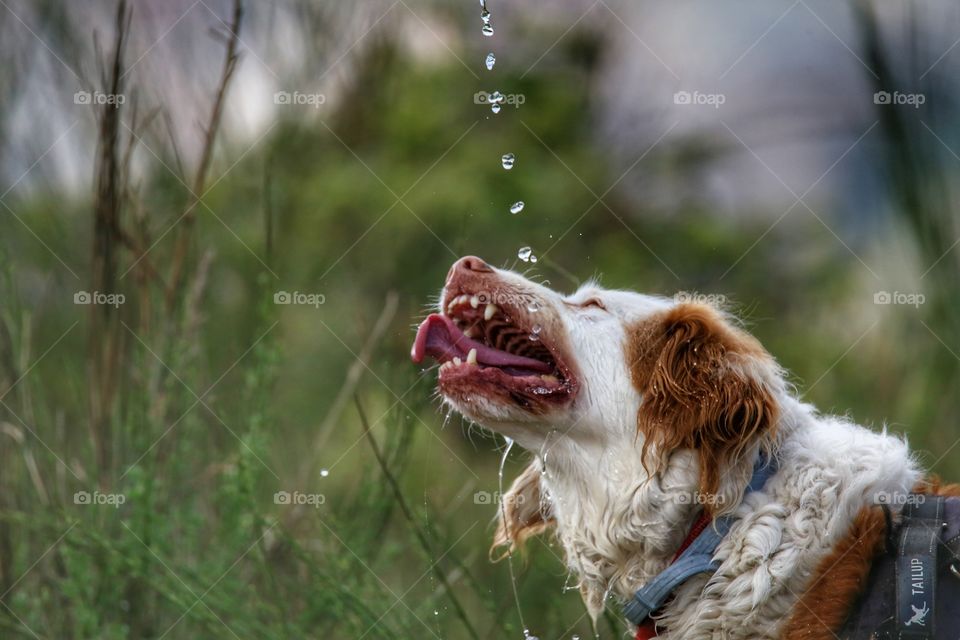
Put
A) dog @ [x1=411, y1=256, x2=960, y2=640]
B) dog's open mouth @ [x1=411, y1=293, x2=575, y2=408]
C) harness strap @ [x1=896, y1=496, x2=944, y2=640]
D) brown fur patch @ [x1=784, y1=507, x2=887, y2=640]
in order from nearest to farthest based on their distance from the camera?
harness strap @ [x1=896, y1=496, x2=944, y2=640] < brown fur patch @ [x1=784, y1=507, x2=887, y2=640] < dog @ [x1=411, y1=256, x2=960, y2=640] < dog's open mouth @ [x1=411, y1=293, x2=575, y2=408]

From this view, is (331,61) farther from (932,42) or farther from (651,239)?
(651,239)

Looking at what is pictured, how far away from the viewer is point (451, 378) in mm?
2883

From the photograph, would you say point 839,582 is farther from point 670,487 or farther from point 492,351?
point 492,351

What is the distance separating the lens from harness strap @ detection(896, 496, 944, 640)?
2408mm

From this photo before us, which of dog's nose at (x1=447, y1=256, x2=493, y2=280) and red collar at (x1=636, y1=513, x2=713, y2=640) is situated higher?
dog's nose at (x1=447, y1=256, x2=493, y2=280)

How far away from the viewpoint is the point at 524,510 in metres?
3.24

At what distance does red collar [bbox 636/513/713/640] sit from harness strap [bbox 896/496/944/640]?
448 millimetres

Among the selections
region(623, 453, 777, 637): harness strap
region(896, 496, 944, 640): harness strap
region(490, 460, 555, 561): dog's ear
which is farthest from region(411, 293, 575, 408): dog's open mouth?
region(896, 496, 944, 640): harness strap

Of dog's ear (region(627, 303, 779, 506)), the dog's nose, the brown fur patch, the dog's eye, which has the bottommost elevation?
the brown fur patch

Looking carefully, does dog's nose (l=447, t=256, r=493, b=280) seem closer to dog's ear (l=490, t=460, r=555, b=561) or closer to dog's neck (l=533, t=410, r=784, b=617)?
dog's neck (l=533, t=410, r=784, b=617)

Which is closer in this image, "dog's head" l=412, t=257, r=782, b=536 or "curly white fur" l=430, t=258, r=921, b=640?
"curly white fur" l=430, t=258, r=921, b=640

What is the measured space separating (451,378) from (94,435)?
175 centimetres

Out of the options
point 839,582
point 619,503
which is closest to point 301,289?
point 619,503

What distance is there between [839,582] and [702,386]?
0.56m
